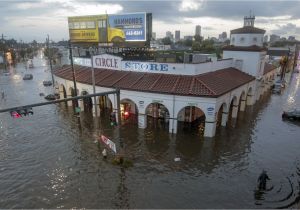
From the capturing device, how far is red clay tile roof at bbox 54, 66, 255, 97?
2555 centimetres

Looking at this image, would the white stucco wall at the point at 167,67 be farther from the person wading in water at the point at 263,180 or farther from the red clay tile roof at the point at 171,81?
the person wading in water at the point at 263,180

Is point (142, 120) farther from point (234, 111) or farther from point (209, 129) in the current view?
point (234, 111)

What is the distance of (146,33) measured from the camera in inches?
1245

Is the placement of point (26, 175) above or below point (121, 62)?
below

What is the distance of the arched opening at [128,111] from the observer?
32.2m

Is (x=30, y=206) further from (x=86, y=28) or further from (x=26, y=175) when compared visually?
(x=86, y=28)

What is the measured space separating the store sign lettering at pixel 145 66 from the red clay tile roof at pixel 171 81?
63cm

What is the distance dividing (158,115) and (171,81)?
233 inches

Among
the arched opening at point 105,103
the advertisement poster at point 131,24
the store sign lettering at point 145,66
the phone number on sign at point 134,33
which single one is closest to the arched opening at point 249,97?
the store sign lettering at point 145,66

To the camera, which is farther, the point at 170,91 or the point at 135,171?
the point at 170,91

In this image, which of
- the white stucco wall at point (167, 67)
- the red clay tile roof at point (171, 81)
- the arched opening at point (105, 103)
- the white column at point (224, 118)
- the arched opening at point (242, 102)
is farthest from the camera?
the arched opening at point (105, 103)

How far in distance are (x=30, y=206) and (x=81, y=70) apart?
77.6 ft

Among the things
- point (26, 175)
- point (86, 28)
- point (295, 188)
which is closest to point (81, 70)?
point (86, 28)

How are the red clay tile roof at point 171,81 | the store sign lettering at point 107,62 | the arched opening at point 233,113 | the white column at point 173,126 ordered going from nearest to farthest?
the red clay tile roof at point 171,81
the white column at point 173,126
the arched opening at point 233,113
the store sign lettering at point 107,62
